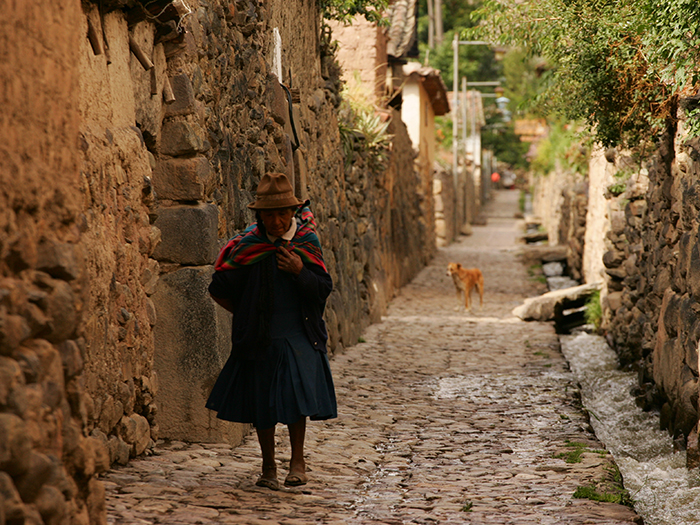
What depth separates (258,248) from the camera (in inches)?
177

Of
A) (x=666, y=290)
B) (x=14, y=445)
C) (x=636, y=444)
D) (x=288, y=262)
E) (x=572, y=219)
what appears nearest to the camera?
(x=14, y=445)

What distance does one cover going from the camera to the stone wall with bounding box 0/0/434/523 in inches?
99.9

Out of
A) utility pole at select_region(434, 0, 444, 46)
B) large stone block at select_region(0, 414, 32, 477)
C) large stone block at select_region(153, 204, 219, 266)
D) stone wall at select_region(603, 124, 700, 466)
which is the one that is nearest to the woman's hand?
large stone block at select_region(153, 204, 219, 266)

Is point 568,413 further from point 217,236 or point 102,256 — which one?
point 102,256

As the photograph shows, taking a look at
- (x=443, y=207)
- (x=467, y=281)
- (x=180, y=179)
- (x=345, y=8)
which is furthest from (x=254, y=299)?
(x=443, y=207)

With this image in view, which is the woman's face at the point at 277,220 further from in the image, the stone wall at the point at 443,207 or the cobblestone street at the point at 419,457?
the stone wall at the point at 443,207

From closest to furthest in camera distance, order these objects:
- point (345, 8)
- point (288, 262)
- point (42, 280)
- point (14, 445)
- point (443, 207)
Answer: point (14, 445) < point (42, 280) < point (288, 262) < point (345, 8) < point (443, 207)

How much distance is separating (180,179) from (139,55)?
84cm

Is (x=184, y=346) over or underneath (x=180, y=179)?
underneath

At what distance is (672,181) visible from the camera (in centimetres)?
741

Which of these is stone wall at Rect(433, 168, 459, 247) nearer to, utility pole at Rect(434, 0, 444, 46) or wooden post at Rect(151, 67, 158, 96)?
utility pole at Rect(434, 0, 444, 46)

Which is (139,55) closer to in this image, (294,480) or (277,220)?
(277,220)

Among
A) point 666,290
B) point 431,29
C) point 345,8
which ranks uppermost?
point 431,29

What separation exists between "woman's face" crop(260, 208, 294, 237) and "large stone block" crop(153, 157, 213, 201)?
97 cm
